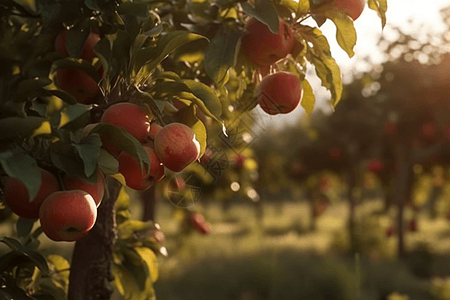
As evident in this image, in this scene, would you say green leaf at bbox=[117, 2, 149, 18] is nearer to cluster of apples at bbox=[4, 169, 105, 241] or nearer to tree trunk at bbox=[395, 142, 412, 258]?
cluster of apples at bbox=[4, 169, 105, 241]

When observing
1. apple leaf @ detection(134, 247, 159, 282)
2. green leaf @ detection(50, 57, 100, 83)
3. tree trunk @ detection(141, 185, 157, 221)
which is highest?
green leaf @ detection(50, 57, 100, 83)

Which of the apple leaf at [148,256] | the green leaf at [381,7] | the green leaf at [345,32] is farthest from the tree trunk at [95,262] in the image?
the green leaf at [381,7]

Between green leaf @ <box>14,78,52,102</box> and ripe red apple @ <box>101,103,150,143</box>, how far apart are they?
0.61 feet

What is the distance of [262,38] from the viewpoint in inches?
67.2

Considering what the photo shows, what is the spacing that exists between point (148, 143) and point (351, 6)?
79cm

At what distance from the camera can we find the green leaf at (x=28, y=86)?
1369 millimetres

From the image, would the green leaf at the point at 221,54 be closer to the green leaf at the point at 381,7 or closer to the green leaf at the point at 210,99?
the green leaf at the point at 210,99

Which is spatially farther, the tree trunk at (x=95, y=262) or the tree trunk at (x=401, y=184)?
the tree trunk at (x=401, y=184)

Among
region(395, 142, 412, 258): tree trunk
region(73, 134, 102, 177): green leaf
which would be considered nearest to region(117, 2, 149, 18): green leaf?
region(73, 134, 102, 177): green leaf

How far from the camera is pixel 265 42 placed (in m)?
1.70

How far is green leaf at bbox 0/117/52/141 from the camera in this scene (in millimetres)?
1226

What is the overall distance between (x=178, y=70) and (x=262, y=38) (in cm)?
51

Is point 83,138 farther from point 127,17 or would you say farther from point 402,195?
point 402,195

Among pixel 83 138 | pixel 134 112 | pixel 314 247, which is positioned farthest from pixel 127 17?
pixel 314 247
